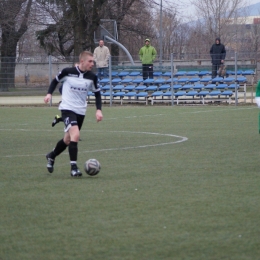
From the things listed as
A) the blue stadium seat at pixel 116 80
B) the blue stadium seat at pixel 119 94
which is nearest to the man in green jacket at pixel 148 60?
the blue stadium seat at pixel 116 80

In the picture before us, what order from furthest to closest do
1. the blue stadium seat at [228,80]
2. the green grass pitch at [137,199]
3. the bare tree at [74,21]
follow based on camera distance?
1. the bare tree at [74,21]
2. the blue stadium seat at [228,80]
3. the green grass pitch at [137,199]

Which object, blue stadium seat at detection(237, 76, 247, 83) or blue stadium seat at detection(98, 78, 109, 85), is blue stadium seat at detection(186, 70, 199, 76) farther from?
blue stadium seat at detection(98, 78, 109, 85)

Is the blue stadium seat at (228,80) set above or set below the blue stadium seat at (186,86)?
above

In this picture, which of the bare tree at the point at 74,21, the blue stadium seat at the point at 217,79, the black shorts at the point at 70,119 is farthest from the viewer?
the bare tree at the point at 74,21

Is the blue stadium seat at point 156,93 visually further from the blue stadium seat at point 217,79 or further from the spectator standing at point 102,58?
the spectator standing at point 102,58

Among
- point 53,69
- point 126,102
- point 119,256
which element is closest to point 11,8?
point 53,69

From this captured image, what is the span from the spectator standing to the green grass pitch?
12739 mm

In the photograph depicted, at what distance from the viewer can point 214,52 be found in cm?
2784

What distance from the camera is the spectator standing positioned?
27891mm

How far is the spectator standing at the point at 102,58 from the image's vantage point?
1098 inches

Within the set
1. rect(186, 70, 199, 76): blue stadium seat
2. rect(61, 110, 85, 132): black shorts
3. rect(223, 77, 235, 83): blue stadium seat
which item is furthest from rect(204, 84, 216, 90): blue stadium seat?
rect(61, 110, 85, 132): black shorts

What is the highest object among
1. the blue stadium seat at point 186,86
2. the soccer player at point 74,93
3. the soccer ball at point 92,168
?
the soccer player at point 74,93

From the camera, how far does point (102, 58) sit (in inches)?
1108

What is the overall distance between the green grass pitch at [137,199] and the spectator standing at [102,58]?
12.7 metres
